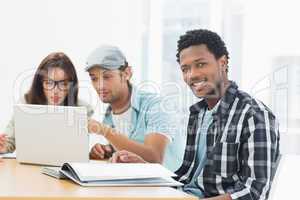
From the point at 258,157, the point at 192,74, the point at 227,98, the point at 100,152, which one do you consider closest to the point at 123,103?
the point at 100,152

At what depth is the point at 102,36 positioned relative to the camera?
142 inches

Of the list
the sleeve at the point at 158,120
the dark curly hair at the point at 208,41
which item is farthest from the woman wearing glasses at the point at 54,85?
the dark curly hair at the point at 208,41

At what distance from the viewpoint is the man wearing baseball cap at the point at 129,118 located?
7.48 feet

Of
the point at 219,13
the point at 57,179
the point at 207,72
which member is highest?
the point at 219,13

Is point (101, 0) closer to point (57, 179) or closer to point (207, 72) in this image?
point (207, 72)

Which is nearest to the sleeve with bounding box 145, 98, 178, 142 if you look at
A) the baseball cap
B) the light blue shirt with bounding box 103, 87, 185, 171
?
the light blue shirt with bounding box 103, 87, 185, 171

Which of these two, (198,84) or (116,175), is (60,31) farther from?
(116,175)

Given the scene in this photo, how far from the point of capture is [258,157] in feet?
5.43

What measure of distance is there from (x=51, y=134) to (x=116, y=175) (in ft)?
1.78

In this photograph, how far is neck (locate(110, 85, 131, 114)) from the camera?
2539 mm

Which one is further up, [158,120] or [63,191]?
[158,120]

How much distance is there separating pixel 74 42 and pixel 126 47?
15.5 inches

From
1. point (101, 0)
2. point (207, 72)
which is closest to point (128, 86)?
point (207, 72)

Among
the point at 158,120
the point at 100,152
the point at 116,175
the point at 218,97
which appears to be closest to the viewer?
the point at 116,175
